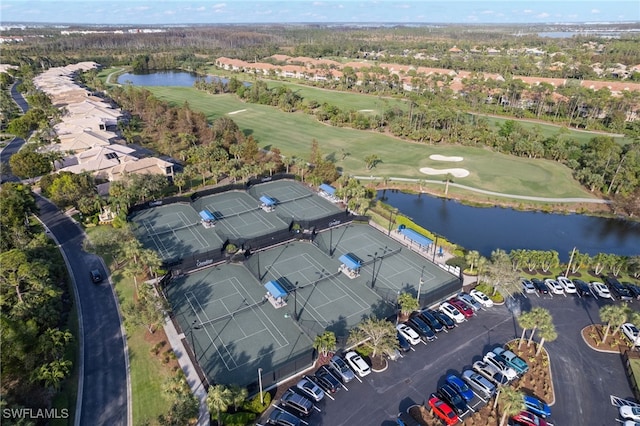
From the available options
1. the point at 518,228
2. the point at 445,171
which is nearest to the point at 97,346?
the point at 518,228

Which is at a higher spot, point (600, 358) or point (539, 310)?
point (539, 310)

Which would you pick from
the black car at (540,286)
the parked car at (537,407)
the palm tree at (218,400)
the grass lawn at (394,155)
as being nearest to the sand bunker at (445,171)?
the grass lawn at (394,155)

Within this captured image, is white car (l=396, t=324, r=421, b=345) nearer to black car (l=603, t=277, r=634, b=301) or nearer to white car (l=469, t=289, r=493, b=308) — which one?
white car (l=469, t=289, r=493, b=308)

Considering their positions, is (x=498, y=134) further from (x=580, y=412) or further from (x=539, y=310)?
(x=580, y=412)

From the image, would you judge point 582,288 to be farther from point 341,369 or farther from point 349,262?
point 341,369

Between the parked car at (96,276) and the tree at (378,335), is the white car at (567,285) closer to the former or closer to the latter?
the tree at (378,335)

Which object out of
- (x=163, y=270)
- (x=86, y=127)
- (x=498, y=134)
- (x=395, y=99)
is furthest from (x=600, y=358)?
(x=395, y=99)
